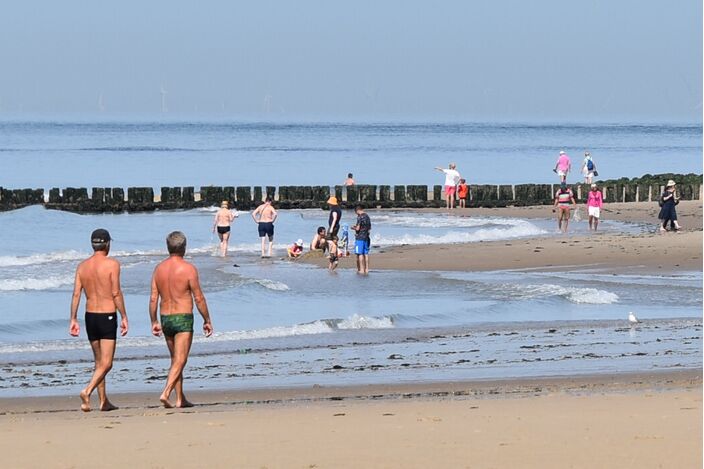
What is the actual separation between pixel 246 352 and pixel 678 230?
1928 centimetres

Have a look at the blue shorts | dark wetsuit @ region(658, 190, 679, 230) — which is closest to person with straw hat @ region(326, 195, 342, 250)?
the blue shorts

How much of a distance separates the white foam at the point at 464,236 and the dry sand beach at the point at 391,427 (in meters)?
19.9

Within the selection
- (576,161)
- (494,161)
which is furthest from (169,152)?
(576,161)

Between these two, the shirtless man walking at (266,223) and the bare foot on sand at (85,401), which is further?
the shirtless man walking at (266,223)

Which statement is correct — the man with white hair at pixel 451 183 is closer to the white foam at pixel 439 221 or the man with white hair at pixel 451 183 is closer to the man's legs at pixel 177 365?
the white foam at pixel 439 221

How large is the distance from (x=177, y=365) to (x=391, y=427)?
2.01 metres

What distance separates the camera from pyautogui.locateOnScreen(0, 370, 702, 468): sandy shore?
8.41m

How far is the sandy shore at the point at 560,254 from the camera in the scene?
25.4 m

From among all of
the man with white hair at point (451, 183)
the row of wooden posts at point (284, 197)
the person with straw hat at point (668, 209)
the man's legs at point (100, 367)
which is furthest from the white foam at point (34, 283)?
the row of wooden posts at point (284, 197)

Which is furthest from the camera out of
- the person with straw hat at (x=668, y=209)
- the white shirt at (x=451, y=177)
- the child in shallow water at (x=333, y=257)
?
the white shirt at (x=451, y=177)

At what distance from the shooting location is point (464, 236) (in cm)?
3359

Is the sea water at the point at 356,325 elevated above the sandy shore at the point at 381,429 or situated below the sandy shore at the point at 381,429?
below

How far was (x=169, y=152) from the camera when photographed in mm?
112312

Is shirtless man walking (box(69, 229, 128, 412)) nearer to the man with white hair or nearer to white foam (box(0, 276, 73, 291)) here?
white foam (box(0, 276, 73, 291))
